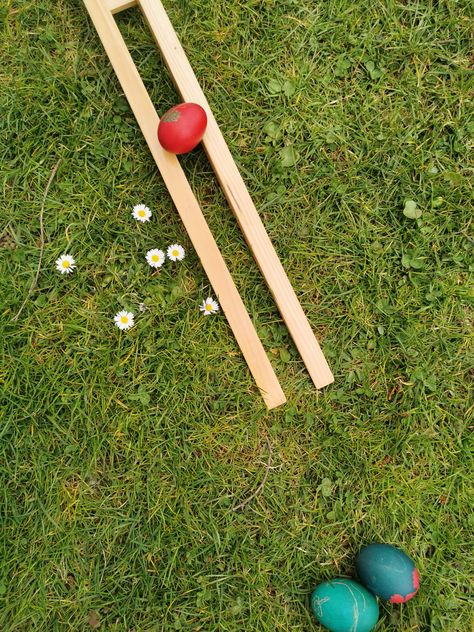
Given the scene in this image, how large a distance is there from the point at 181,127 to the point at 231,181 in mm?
263

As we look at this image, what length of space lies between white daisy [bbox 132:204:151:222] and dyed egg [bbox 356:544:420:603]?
1.46m

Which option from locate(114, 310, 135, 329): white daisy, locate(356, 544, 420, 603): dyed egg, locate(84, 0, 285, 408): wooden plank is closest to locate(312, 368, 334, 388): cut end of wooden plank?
locate(84, 0, 285, 408): wooden plank

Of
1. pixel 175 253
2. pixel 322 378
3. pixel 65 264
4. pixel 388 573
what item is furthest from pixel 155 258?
pixel 388 573

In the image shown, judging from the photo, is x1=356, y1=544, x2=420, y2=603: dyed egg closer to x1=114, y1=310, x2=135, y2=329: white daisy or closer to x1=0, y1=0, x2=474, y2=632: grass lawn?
x1=0, y1=0, x2=474, y2=632: grass lawn

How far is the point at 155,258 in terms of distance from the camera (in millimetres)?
1914

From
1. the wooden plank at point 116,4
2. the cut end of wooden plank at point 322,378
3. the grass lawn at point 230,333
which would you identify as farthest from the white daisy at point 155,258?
the wooden plank at point 116,4

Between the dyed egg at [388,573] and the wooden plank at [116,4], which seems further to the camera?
the wooden plank at [116,4]

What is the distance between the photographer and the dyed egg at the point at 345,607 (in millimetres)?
1628

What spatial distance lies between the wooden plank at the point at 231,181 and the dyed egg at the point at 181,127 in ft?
0.30

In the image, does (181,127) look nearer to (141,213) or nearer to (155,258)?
(141,213)

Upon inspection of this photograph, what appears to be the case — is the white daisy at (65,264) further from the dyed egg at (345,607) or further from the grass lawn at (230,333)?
the dyed egg at (345,607)

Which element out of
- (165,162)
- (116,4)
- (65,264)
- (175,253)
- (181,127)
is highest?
(116,4)

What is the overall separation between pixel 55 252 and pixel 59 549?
1.10m

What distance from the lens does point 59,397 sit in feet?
6.17
